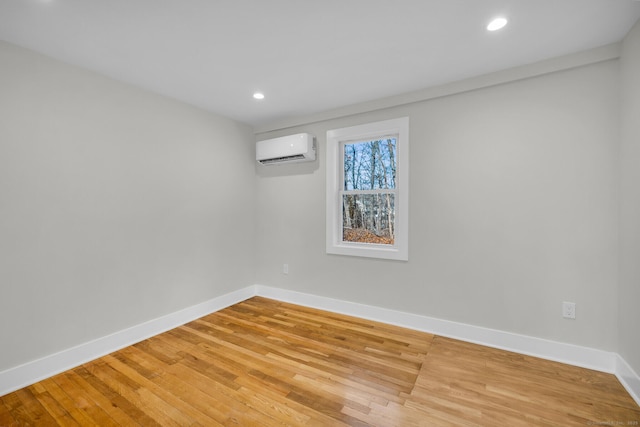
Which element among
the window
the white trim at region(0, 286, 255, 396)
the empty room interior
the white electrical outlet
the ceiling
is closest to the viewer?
the ceiling

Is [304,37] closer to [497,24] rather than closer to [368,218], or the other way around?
[497,24]

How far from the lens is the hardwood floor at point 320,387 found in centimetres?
166

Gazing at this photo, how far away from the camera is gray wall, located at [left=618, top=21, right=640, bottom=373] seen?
5.96 ft

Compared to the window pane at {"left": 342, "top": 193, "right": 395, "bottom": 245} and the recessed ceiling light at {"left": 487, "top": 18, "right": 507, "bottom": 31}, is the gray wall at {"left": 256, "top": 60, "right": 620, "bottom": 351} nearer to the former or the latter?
the window pane at {"left": 342, "top": 193, "right": 395, "bottom": 245}

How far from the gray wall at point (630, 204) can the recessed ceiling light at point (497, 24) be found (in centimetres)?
86

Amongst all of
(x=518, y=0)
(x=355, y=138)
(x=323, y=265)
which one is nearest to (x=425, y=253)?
(x=323, y=265)

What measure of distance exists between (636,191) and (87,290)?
162 inches

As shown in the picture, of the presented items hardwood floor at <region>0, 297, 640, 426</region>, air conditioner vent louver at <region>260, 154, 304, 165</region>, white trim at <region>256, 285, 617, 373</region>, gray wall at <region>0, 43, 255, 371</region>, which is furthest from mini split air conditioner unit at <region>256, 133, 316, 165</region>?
hardwood floor at <region>0, 297, 640, 426</region>

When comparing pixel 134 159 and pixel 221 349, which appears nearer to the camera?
pixel 221 349

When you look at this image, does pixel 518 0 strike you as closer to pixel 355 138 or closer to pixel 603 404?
pixel 355 138

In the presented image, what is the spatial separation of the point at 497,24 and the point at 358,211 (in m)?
2.09

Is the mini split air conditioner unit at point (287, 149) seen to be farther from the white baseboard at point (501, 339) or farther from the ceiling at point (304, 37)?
the white baseboard at point (501, 339)

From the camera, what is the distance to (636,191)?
5.96ft

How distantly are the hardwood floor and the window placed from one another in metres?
1.00
